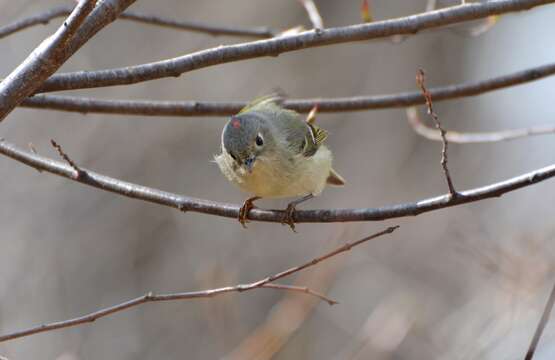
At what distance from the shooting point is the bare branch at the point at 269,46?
2.85 m

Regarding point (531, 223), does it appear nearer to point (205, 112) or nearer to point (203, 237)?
point (203, 237)

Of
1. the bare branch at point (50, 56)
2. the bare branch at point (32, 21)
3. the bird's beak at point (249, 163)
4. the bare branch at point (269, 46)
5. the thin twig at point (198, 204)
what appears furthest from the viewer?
the bird's beak at point (249, 163)

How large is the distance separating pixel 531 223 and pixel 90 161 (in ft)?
15.1

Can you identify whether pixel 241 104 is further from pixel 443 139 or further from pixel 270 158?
pixel 443 139

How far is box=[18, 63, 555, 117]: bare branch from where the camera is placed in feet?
11.5

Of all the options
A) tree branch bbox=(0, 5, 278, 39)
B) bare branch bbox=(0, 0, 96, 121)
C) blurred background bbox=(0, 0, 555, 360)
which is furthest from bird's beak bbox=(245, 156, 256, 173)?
blurred background bbox=(0, 0, 555, 360)

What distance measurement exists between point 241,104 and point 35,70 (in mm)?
1697

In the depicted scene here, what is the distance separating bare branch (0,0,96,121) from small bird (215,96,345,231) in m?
1.22

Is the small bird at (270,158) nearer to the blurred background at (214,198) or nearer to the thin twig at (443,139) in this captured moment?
the thin twig at (443,139)

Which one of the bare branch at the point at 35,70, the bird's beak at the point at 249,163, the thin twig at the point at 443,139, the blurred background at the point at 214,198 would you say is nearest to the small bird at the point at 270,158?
the bird's beak at the point at 249,163

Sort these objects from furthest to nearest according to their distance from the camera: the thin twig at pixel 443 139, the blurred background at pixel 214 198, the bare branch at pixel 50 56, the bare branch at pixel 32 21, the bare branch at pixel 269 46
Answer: the blurred background at pixel 214 198 → the bare branch at pixel 32 21 → the bare branch at pixel 269 46 → the thin twig at pixel 443 139 → the bare branch at pixel 50 56

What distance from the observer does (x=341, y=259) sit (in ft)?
13.8

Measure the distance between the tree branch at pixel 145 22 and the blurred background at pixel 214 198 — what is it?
8.23ft

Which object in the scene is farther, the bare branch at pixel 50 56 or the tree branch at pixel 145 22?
the tree branch at pixel 145 22
